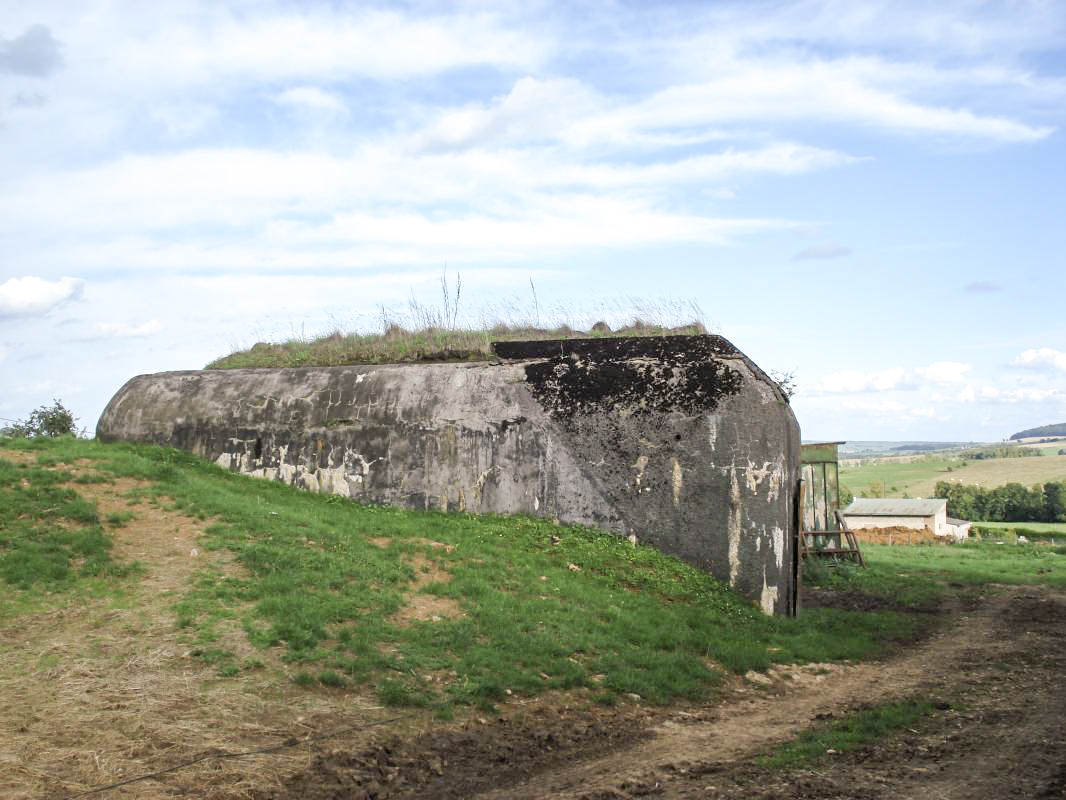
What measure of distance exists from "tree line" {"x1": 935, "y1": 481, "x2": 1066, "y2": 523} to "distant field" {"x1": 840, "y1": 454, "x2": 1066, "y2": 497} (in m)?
8.36

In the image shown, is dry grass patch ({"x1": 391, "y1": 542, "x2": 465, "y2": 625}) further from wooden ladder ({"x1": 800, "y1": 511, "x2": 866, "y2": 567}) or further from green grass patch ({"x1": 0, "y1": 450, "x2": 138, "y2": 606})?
wooden ladder ({"x1": 800, "y1": 511, "x2": 866, "y2": 567})

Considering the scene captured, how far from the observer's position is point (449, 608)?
10633 mm

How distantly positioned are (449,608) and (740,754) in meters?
3.94

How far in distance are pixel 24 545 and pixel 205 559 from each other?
1.83 meters

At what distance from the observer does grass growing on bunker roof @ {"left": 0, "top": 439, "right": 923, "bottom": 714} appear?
9.01 meters

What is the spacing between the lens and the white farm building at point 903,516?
35469mm

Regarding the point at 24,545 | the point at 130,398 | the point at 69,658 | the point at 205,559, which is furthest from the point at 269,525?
the point at 130,398

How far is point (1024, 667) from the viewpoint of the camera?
11.2 meters

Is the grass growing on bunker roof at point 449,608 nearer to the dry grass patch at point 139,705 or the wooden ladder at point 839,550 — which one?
the dry grass patch at point 139,705

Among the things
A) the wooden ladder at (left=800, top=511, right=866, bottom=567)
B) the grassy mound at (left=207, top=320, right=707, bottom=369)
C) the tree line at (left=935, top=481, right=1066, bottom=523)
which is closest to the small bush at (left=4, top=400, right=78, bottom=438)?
the grassy mound at (left=207, top=320, right=707, bottom=369)

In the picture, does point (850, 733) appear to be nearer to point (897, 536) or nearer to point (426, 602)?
point (426, 602)

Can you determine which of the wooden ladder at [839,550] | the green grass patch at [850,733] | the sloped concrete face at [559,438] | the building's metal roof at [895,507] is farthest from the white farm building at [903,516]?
the green grass patch at [850,733]

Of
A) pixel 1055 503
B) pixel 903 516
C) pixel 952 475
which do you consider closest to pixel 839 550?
pixel 903 516

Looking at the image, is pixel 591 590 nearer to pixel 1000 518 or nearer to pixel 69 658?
pixel 69 658
